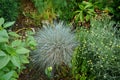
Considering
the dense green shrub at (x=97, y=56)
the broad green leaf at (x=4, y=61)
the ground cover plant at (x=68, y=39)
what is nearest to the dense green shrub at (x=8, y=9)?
the ground cover plant at (x=68, y=39)

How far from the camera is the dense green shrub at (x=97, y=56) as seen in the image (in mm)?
3324

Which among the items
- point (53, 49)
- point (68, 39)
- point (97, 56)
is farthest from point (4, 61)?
point (68, 39)

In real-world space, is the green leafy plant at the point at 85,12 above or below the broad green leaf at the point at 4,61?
below

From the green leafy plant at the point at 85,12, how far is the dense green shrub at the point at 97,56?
80cm

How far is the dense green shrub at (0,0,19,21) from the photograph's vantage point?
Answer: 4.46 meters

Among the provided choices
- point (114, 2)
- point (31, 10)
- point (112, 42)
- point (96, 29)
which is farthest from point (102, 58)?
point (31, 10)

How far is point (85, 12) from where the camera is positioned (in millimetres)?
4746

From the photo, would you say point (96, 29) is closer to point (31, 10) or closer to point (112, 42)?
point (112, 42)

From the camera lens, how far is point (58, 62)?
3980 millimetres

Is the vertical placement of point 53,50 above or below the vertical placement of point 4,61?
below

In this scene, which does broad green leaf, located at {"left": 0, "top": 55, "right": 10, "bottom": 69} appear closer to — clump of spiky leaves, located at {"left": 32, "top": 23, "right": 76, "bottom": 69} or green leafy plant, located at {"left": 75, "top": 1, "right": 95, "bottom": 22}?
clump of spiky leaves, located at {"left": 32, "top": 23, "right": 76, "bottom": 69}

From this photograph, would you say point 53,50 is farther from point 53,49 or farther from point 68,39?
point 68,39

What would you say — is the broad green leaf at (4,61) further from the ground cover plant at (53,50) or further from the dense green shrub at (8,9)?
the dense green shrub at (8,9)

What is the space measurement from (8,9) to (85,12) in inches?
47.9
